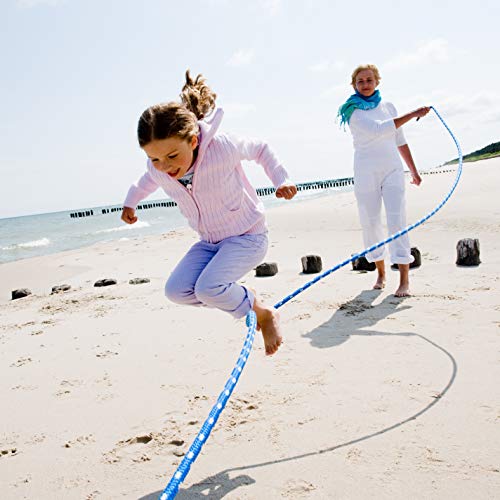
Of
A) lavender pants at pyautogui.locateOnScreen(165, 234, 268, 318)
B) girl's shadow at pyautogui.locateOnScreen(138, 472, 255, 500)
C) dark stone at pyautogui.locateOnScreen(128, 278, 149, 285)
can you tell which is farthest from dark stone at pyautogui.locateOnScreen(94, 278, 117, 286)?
girl's shadow at pyautogui.locateOnScreen(138, 472, 255, 500)

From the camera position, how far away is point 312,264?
6188 millimetres

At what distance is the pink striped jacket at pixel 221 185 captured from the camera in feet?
9.27

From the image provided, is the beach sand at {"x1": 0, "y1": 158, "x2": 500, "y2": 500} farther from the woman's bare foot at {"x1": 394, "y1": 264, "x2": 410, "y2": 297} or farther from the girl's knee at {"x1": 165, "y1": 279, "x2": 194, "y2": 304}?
the girl's knee at {"x1": 165, "y1": 279, "x2": 194, "y2": 304}

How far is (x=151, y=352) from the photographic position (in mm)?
3727

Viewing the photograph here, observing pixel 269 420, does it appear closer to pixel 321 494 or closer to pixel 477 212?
pixel 321 494

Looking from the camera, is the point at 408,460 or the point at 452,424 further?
the point at 452,424

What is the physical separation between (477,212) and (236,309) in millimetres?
7321

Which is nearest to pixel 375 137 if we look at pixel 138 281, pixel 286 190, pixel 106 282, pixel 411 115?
pixel 411 115

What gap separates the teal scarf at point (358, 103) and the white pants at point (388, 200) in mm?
518

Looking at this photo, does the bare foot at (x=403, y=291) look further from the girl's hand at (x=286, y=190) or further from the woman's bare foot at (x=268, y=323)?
the girl's hand at (x=286, y=190)

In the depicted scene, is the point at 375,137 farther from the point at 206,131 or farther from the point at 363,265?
the point at 206,131

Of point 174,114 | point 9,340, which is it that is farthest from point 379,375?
point 9,340

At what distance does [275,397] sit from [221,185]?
115 centimetres

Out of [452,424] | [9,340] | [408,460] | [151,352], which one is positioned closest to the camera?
[408,460]
